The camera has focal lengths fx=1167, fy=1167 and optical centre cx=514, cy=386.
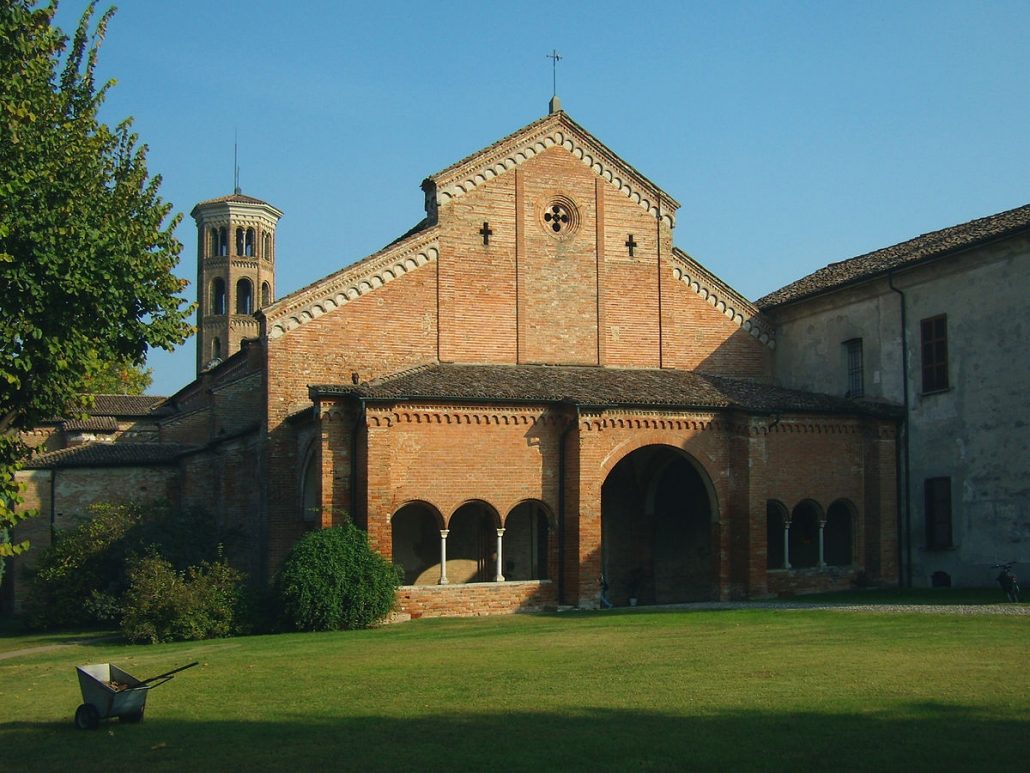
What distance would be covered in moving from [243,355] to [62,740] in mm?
23392

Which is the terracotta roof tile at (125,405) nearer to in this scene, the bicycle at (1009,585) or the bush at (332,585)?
the bush at (332,585)

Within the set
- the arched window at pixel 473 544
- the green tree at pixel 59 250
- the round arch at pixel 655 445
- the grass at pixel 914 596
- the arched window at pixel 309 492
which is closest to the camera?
the green tree at pixel 59 250

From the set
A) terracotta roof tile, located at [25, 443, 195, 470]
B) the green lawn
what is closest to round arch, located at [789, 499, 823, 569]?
the green lawn

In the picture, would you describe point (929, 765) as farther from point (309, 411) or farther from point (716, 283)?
point (716, 283)

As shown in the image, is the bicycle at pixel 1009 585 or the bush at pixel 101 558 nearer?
the bicycle at pixel 1009 585

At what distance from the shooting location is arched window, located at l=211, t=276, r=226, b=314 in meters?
74.5

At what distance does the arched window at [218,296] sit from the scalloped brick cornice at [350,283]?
47217 millimetres

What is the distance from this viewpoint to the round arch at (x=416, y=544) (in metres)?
29.4

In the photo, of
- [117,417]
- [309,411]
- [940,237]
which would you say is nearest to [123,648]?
[309,411]

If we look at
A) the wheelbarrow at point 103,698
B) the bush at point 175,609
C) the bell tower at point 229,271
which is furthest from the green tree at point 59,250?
the bell tower at point 229,271

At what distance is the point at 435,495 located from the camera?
26.1 metres

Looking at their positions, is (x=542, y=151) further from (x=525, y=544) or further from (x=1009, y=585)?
(x=1009, y=585)

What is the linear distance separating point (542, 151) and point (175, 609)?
1547 centimetres

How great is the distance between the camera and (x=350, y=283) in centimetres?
2922
